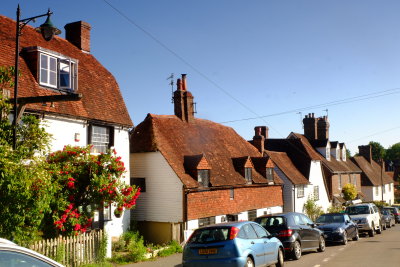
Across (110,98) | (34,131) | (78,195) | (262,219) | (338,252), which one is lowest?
(338,252)

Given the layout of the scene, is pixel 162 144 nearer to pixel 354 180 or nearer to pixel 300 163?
pixel 300 163

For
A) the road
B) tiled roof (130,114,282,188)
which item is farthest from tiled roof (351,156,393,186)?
the road

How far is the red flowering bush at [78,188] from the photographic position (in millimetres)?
13367

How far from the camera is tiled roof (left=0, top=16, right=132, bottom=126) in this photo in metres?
15.6

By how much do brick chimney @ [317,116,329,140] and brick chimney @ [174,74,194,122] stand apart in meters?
26.8

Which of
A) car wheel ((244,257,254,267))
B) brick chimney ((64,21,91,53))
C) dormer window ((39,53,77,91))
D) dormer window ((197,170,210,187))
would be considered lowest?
car wheel ((244,257,254,267))

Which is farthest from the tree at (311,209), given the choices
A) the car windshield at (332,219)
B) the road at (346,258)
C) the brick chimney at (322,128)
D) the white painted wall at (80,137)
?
the white painted wall at (80,137)

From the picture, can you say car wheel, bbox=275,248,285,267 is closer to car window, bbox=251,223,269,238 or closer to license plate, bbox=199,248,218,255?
car window, bbox=251,223,269,238

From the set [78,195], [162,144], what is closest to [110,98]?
[162,144]

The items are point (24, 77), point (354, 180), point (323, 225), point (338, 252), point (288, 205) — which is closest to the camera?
point (24, 77)

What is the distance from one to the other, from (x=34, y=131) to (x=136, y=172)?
34.6 ft

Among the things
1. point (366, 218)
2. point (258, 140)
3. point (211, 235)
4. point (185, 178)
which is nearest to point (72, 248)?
point (211, 235)

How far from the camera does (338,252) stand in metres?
18.0

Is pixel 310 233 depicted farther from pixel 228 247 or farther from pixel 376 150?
pixel 376 150
